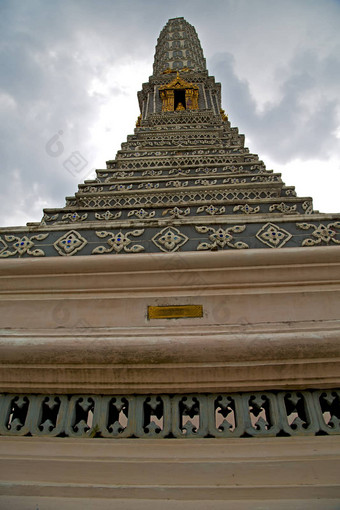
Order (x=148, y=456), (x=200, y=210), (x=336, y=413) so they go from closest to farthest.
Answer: (x=148, y=456) < (x=336, y=413) < (x=200, y=210)

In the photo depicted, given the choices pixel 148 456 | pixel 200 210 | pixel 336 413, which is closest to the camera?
pixel 148 456

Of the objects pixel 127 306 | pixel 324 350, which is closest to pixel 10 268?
pixel 127 306

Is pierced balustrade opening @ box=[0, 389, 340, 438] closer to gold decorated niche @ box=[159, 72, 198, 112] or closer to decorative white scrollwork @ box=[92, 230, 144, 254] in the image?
decorative white scrollwork @ box=[92, 230, 144, 254]

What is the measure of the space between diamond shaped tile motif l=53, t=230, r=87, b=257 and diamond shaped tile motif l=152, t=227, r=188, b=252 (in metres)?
0.67

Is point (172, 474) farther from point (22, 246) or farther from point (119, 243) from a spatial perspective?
point (22, 246)

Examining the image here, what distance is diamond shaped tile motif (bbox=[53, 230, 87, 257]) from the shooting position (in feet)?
10.3

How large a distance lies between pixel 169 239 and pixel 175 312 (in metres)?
0.83

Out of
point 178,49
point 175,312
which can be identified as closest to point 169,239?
point 175,312

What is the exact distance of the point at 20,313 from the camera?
268cm

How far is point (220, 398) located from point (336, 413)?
711 mm

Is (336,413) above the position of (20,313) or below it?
below

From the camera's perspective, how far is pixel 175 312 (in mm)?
2557

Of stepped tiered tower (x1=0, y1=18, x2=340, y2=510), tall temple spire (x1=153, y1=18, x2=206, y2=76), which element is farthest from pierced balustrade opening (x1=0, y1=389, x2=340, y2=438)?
tall temple spire (x1=153, y1=18, x2=206, y2=76)

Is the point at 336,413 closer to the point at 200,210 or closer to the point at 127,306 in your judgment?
the point at 127,306
